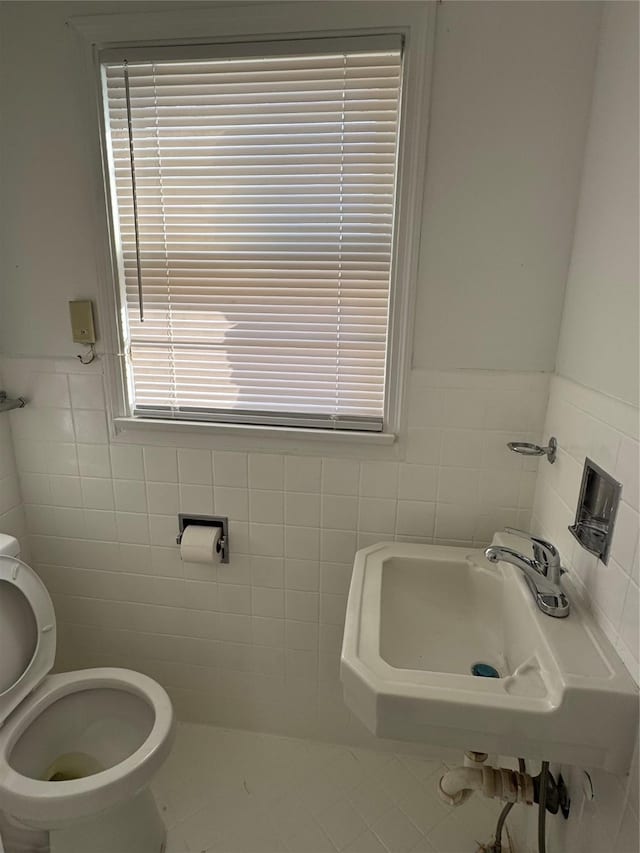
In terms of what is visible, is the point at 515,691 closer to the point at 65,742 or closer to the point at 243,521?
the point at 243,521

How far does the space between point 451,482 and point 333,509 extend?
36cm

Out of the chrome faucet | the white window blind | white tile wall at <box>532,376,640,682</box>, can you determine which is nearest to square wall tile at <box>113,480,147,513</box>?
the white window blind

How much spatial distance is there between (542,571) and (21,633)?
141cm

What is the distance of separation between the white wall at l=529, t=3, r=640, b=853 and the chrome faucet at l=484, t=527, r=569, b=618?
65mm

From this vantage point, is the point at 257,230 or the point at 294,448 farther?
the point at 294,448

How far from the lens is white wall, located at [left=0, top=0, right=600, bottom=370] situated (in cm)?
112

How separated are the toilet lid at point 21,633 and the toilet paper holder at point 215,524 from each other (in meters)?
0.43

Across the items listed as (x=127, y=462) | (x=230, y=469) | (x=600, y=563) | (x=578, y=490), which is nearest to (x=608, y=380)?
(x=578, y=490)

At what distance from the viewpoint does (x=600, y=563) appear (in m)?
0.99

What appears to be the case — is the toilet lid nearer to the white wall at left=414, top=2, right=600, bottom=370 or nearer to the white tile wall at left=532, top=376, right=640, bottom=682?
the white wall at left=414, top=2, right=600, bottom=370

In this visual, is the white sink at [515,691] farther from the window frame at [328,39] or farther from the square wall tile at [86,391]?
the square wall tile at [86,391]

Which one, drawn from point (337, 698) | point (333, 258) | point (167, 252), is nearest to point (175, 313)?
point (167, 252)

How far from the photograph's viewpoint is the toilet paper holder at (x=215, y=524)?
1533 millimetres

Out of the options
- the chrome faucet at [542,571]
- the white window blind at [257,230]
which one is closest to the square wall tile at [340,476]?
the white window blind at [257,230]
